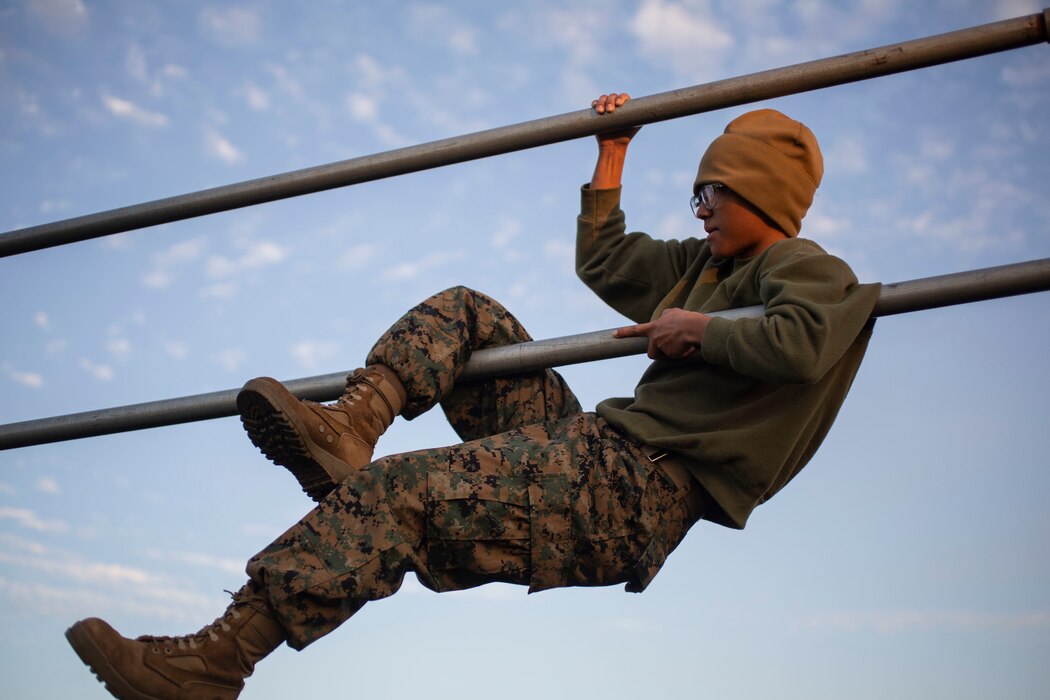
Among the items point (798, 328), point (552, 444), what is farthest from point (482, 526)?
point (798, 328)

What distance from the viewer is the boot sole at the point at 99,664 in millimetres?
2234

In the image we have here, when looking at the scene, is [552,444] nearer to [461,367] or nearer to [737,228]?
[461,367]

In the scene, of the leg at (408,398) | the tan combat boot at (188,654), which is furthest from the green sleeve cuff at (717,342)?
the tan combat boot at (188,654)

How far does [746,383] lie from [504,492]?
510mm

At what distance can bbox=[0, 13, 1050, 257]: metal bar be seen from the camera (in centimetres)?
249

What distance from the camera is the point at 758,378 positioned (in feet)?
8.37

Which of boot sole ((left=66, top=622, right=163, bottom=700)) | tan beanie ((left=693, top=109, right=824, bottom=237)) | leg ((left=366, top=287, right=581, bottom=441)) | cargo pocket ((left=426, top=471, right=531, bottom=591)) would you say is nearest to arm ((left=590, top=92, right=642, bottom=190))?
tan beanie ((left=693, top=109, right=824, bottom=237))

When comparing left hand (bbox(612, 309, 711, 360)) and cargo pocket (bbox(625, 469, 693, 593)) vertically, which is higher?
left hand (bbox(612, 309, 711, 360))

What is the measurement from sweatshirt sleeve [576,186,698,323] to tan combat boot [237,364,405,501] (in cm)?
70

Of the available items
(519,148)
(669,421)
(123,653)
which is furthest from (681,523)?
(123,653)

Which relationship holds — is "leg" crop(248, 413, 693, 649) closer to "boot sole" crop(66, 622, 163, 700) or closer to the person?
the person

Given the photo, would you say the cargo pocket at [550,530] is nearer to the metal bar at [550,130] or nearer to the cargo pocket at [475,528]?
the cargo pocket at [475,528]

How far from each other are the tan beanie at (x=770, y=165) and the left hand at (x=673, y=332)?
0.38m

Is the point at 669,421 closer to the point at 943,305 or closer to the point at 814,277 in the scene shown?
the point at 814,277
